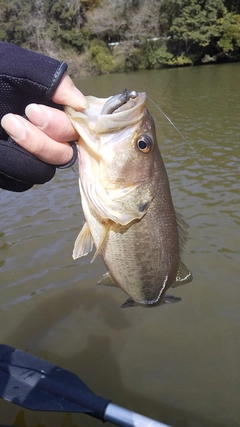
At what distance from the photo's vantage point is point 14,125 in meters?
1.83

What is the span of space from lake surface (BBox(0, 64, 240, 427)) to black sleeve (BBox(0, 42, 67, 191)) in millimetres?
1280

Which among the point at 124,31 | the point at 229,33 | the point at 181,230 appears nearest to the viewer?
→ the point at 181,230

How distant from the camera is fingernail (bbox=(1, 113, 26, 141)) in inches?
72.0

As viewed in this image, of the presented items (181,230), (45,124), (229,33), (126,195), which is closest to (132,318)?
(181,230)

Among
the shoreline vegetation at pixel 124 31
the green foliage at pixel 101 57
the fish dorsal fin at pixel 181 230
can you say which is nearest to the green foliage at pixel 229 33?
the shoreline vegetation at pixel 124 31

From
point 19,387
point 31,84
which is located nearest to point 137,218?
point 31,84

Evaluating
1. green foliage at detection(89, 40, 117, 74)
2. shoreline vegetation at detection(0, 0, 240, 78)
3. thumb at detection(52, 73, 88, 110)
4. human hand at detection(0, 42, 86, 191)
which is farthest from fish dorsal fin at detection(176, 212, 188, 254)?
green foliage at detection(89, 40, 117, 74)

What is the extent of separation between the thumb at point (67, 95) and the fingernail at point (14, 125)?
0.66 feet

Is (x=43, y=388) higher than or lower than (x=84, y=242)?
lower

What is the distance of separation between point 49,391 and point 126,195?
148 cm

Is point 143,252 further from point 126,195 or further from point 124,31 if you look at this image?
point 124,31

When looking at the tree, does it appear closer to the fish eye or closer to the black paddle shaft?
the fish eye

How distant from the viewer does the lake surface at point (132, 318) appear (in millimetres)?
3635

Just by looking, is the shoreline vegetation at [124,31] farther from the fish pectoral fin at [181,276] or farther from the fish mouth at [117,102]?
the fish mouth at [117,102]
